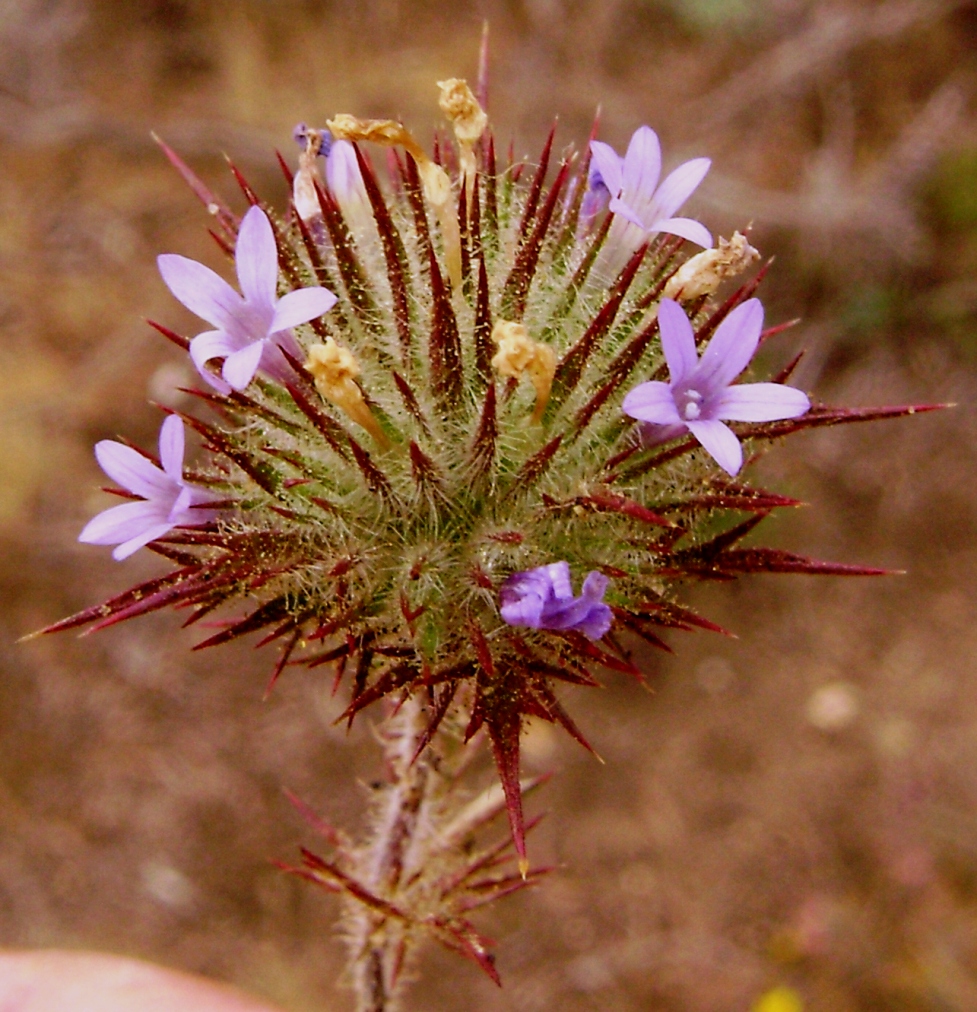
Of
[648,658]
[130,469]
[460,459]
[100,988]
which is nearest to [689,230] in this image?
[460,459]

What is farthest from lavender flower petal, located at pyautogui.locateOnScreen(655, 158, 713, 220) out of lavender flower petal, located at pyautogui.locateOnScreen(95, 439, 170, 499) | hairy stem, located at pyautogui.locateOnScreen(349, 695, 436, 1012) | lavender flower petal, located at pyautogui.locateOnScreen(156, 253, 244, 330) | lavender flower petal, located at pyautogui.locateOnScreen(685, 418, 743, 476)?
hairy stem, located at pyautogui.locateOnScreen(349, 695, 436, 1012)

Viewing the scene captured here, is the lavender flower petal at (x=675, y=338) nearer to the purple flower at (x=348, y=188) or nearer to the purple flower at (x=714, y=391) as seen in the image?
the purple flower at (x=714, y=391)

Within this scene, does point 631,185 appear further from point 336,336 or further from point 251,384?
point 251,384

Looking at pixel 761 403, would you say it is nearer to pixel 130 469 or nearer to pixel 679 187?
pixel 679 187

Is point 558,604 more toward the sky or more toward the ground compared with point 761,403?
more toward the ground

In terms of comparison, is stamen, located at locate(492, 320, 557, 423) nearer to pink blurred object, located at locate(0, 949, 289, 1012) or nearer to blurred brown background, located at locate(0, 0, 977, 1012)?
pink blurred object, located at locate(0, 949, 289, 1012)

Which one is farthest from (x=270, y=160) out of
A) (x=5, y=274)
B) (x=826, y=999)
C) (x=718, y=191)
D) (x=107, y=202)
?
(x=826, y=999)

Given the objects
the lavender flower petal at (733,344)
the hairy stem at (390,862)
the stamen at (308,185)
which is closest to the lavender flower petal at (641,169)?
the lavender flower petal at (733,344)
